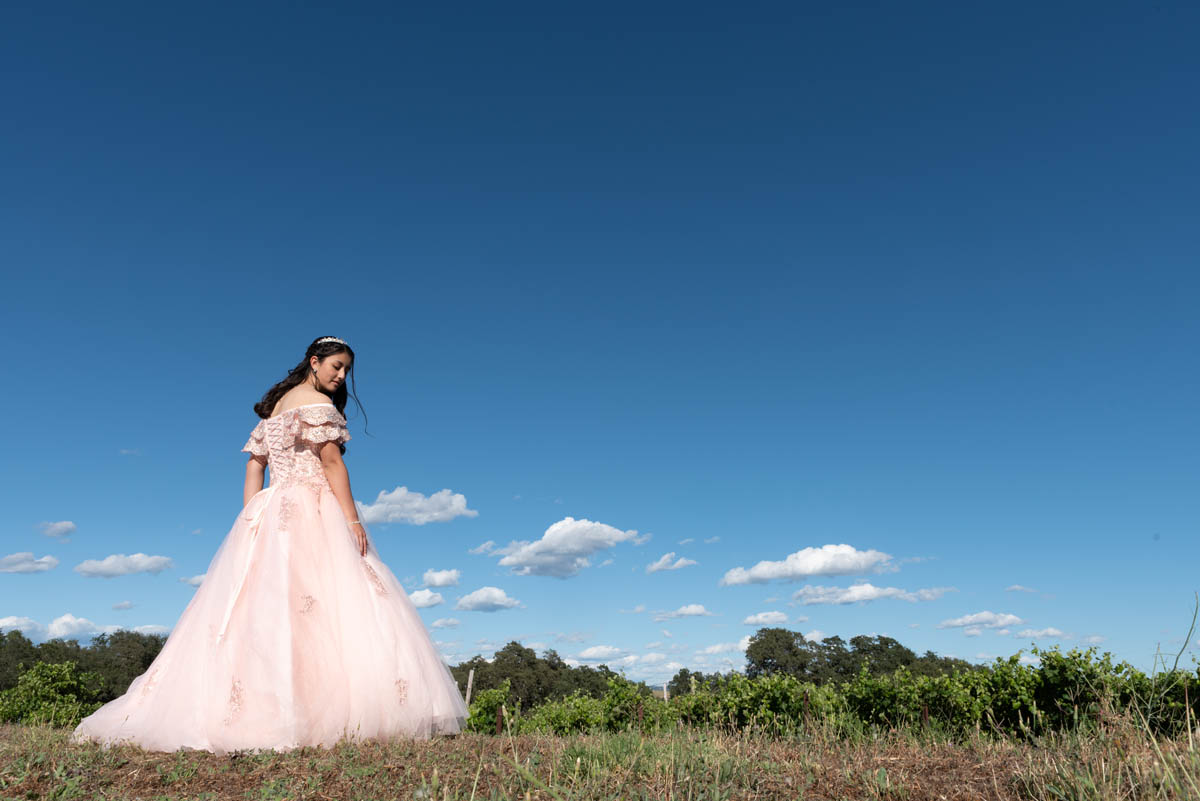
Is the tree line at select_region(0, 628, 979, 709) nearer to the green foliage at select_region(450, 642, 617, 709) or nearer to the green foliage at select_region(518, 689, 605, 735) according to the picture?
the green foliage at select_region(450, 642, 617, 709)

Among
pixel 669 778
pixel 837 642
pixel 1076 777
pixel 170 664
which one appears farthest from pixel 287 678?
pixel 837 642

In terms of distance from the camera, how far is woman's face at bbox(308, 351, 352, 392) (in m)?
8.52

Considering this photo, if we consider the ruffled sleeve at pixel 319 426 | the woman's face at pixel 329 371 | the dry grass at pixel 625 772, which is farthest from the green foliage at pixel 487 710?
the dry grass at pixel 625 772

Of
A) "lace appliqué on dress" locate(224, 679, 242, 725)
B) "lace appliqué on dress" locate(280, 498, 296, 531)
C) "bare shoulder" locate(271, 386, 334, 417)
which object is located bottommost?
"lace appliqué on dress" locate(224, 679, 242, 725)

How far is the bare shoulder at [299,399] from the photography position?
8.29 m

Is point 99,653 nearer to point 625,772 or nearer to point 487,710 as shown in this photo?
A: point 487,710

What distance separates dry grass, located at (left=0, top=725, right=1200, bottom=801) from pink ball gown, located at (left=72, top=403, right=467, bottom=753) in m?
0.41

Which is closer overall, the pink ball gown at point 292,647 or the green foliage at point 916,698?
the pink ball gown at point 292,647

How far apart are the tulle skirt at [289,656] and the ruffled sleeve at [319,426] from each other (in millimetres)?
560

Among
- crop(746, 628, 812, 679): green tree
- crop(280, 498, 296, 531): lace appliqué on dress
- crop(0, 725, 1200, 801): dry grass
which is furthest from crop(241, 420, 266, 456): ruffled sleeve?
crop(746, 628, 812, 679): green tree

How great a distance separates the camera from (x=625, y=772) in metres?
4.46

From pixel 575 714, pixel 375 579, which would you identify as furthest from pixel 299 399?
pixel 575 714

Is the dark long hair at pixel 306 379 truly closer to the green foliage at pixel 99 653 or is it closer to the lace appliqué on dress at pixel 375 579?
the lace appliqué on dress at pixel 375 579

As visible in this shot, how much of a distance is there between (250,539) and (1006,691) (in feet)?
40.5
